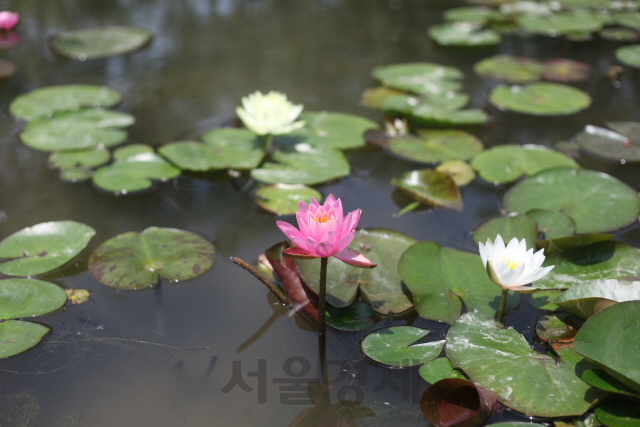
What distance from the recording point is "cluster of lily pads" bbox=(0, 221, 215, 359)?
1.53 meters

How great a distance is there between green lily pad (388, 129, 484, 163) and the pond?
81mm

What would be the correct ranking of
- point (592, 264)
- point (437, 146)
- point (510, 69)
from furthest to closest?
point (510, 69) < point (437, 146) < point (592, 264)

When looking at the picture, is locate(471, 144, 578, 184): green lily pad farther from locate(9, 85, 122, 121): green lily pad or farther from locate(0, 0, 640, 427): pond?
locate(9, 85, 122, 121): green lily pad

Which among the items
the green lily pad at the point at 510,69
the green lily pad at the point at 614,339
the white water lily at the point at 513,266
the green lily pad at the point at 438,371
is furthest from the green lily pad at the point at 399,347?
the green lily pad at the point at 510,69

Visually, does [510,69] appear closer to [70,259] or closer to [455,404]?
[455,404]

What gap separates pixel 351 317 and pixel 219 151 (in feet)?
3.92

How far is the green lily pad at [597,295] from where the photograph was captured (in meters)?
1.36

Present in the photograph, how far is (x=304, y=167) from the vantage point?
2326 mm

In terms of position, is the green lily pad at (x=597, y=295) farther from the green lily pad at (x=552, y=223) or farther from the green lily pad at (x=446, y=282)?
the green lily pad at (x=552, y=223)

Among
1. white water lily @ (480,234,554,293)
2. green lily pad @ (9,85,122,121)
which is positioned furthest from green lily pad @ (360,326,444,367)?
green lily pad @ (9,85,122,121)

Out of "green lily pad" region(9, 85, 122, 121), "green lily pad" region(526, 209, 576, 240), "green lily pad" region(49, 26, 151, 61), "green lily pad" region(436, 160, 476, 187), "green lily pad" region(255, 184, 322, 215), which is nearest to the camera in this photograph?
"green lily pad" region(526, 209, 576, 240)

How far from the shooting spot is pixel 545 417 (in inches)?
49.0

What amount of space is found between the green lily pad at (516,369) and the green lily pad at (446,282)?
107mm

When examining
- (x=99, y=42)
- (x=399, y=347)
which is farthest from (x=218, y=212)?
(x=99, y=42)
